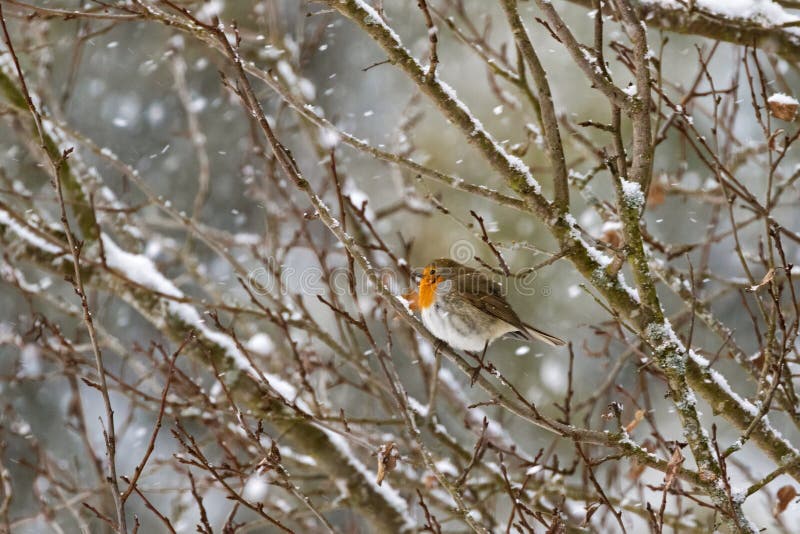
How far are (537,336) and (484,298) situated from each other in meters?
0.31

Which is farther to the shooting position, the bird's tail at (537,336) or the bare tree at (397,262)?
the bird's tail at (537,336)

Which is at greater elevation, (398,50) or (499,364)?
(499,364)

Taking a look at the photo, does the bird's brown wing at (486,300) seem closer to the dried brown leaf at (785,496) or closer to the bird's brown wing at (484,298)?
the bird's brown wing at (484,298)

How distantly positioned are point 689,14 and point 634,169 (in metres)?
Result: 1.27

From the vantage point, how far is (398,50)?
252cm

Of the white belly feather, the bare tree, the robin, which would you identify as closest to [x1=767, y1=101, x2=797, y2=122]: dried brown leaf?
the bare tree

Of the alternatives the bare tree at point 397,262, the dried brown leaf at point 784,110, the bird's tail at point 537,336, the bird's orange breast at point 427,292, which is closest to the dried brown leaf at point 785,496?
the bare tree at point 397,262

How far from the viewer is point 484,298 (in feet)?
12.4

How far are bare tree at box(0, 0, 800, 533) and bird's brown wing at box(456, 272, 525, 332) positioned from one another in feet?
1.06

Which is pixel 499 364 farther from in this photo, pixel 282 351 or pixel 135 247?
pixel 135 247

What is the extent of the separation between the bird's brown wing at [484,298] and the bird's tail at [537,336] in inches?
1.4

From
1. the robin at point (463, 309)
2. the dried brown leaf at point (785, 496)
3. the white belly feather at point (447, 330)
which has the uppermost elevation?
the robin at point (463, 309)

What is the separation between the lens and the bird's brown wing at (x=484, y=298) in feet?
12.3

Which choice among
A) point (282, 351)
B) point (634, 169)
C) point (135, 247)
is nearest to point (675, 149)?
point (282, 351)
